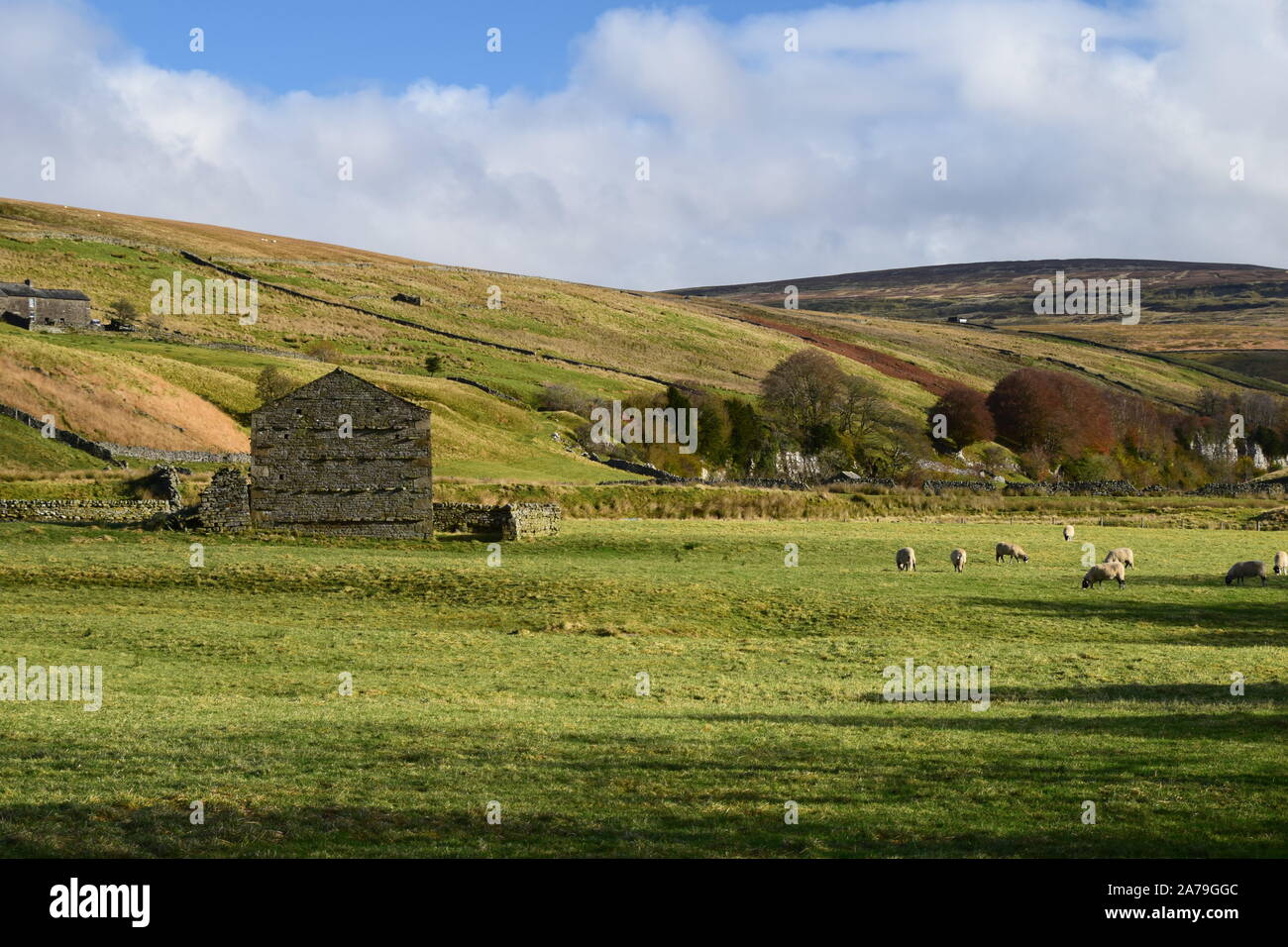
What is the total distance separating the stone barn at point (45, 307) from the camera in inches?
3971

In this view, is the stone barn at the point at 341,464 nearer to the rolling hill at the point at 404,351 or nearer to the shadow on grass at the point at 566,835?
the rolling hill at the point at 404,351

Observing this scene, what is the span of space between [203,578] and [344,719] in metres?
19.9

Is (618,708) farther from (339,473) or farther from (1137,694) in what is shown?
(339,473)

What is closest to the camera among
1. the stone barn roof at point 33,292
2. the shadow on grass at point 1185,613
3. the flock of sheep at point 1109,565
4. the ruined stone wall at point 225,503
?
the shadow on grass at point 1185,613

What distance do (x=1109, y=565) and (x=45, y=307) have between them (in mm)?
94281

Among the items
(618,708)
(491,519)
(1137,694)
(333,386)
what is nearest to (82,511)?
(333,386)

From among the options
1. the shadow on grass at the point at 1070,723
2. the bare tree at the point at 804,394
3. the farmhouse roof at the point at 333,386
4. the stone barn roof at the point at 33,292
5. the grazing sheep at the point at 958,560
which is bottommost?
the shadow on grass at the point at 1070,723

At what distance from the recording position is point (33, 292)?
104 meters

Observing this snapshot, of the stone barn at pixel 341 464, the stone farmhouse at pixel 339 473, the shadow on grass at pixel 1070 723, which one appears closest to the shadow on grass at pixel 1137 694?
the shadow on grass at pixel 1070 723

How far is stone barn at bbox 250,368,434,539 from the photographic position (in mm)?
47125

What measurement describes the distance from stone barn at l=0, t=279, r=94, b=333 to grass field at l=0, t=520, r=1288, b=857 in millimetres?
65267

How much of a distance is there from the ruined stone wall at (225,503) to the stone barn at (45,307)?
62.6 meters

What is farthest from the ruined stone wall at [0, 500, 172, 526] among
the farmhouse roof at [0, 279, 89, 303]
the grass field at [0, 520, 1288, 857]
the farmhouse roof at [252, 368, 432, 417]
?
the farmhouse roof at [0, 279, 89, 303]

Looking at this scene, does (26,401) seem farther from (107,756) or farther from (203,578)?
(107,756)
